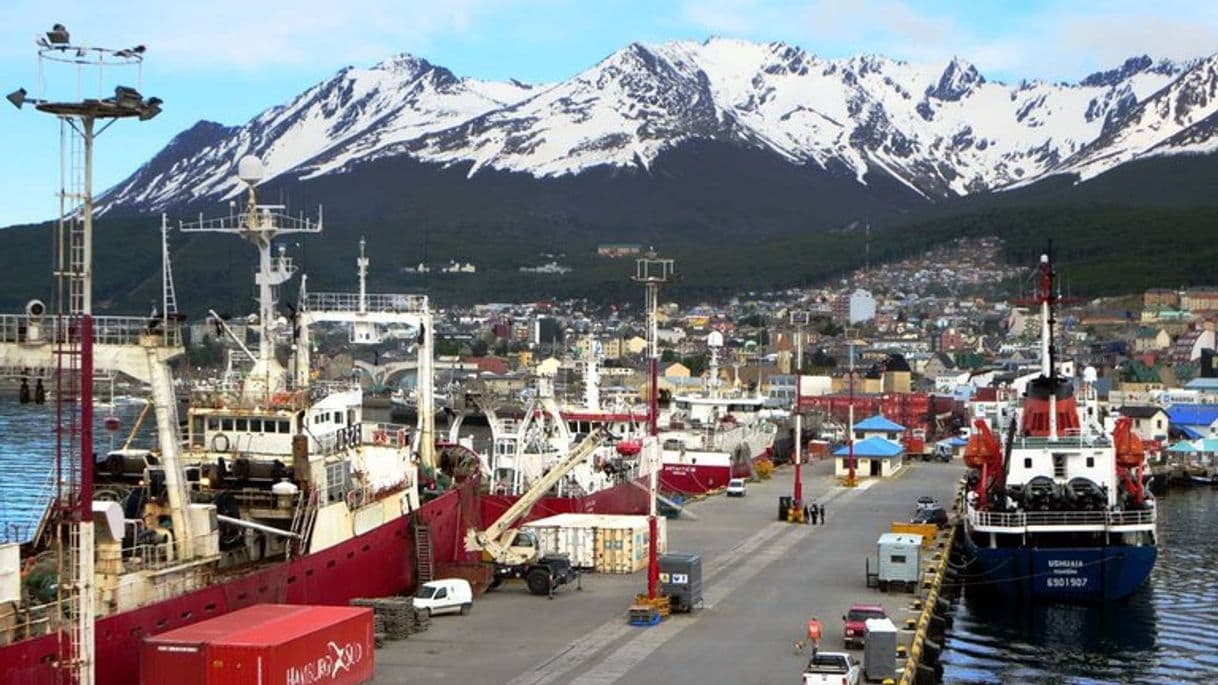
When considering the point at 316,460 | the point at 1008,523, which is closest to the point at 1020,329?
the point at 1008,523

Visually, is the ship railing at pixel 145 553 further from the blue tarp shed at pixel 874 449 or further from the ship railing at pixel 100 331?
the blue tarp shed at pixel 874 449

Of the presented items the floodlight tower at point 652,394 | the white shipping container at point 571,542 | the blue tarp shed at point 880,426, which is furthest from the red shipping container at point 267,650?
the blue tarp shed at point 880,426

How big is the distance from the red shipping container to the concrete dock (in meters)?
0.89

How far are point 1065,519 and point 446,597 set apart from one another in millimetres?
15302

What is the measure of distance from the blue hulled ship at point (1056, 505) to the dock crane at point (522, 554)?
10.4m

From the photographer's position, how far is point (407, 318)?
131ft

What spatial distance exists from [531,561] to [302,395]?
19.5 feet

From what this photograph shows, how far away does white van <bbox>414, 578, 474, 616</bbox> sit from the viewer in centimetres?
3300

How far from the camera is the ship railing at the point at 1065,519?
4091 cm

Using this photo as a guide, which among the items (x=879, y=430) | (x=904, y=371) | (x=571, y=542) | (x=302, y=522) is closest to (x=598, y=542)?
(x=571, y=542)

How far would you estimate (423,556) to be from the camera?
1455 inches

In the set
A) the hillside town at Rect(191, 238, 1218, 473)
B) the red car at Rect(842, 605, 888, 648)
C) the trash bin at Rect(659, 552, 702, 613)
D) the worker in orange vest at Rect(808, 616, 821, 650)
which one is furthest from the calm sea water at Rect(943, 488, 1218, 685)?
the hillside town at Rect(191, 238, 1218, 473)

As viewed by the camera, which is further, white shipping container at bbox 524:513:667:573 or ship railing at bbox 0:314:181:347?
white shipping container at bbox 524:513:667:573

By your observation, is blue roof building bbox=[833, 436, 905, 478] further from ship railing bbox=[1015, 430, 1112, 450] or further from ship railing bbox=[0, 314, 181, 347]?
ship railing bbox=[0, 314, 181, 347]
